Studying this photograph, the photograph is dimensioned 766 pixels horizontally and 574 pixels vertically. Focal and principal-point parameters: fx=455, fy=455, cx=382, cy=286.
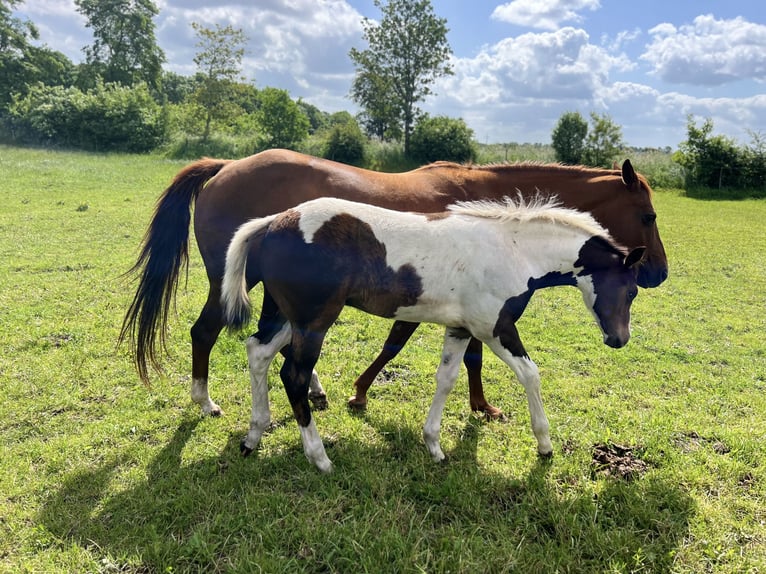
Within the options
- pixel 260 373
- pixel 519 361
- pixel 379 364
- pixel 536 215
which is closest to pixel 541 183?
pixel 536 215

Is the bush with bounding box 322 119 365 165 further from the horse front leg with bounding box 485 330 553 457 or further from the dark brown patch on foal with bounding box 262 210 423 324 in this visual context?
the horse front leg with bounding box 485 330 553 457

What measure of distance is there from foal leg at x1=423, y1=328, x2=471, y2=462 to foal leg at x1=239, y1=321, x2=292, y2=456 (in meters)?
1.02

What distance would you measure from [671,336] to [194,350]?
4.99 m

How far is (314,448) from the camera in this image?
2.69 metres

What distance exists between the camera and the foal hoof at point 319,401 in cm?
345

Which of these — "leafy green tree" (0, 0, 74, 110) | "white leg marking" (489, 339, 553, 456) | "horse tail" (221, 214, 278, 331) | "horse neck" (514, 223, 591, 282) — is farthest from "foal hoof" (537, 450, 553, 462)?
"leafy green tree" (0, 0, 74, 110)

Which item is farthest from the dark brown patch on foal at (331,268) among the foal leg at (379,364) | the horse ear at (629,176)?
the horse ear at (629,176)

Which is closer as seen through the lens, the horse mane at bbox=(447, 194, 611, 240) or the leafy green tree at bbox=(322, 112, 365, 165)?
the horse mane at bbox=(447, 194, 611, 240)

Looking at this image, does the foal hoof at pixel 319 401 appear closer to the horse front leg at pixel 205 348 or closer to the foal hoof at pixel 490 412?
the horse front leg at pixel 205 348

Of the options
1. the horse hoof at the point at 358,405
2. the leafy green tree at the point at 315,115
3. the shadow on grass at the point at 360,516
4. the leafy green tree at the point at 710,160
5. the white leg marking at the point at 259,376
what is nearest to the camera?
the shadow on grass at the point at 360,516

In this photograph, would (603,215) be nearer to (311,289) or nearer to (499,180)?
(499,180)

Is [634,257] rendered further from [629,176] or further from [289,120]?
[289,120]

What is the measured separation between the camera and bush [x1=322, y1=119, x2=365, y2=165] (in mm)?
21578

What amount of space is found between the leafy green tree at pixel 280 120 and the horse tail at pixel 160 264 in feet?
69.2
